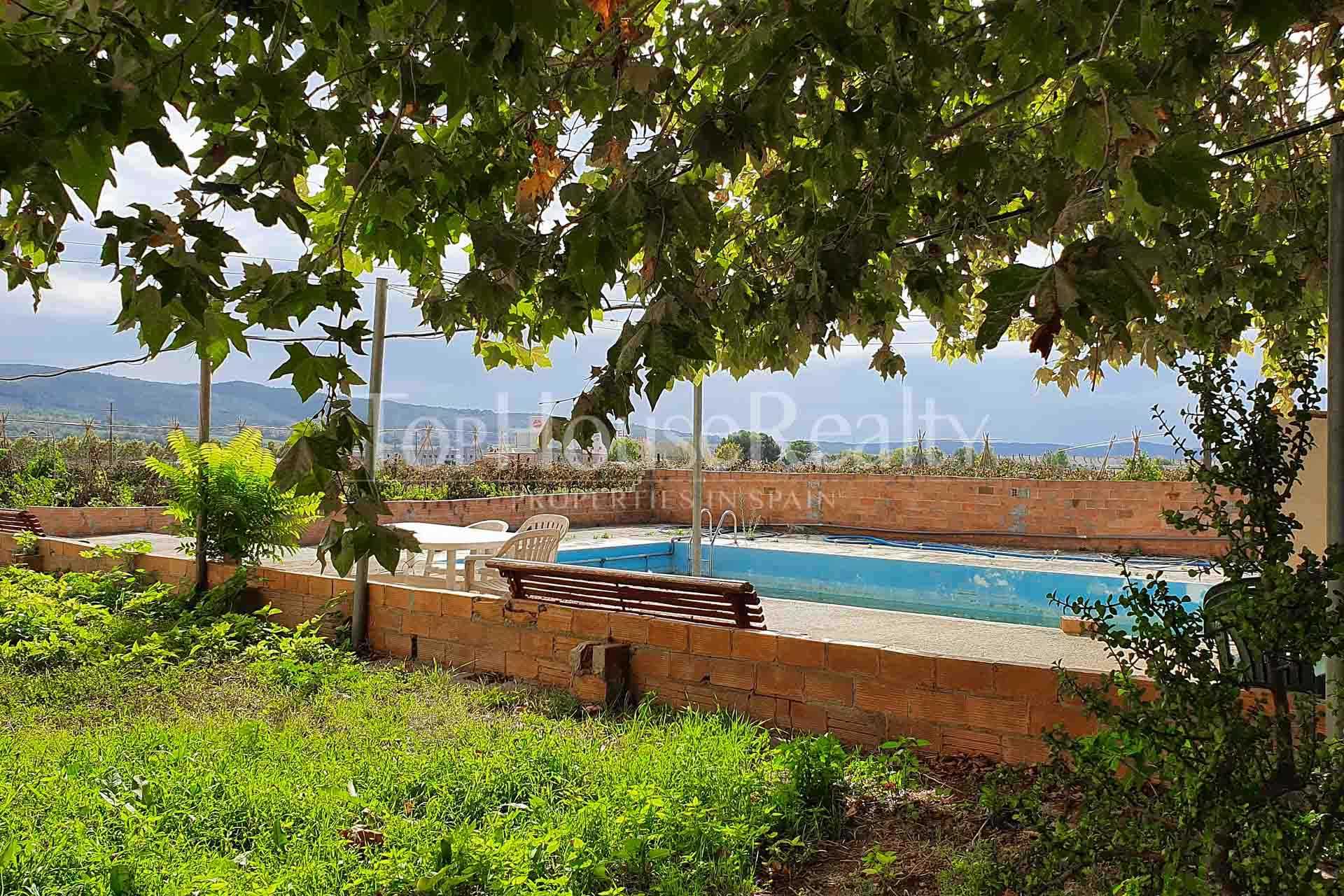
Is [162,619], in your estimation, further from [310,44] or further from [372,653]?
[310,44]

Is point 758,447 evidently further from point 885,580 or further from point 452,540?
point 452,540

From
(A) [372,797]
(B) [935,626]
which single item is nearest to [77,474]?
(B) [935,626]

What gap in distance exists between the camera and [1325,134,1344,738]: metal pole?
2.30m

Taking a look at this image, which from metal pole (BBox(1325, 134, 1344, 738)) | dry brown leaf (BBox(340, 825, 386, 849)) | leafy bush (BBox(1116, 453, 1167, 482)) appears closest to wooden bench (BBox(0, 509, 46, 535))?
dry brown leaf (BBox(340, 825, 386, 849))

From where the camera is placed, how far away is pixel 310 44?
217cm

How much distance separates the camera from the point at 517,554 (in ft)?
23.7

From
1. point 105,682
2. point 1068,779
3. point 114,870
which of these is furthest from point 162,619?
point 1068,779

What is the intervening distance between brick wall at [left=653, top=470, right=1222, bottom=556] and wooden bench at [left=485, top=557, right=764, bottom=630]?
8598 millimetres

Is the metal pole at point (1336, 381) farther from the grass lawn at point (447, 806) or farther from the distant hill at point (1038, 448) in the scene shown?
the distant hill at point (1038, 448)

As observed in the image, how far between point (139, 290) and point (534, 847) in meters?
1.71

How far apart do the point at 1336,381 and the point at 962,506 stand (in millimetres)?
12030

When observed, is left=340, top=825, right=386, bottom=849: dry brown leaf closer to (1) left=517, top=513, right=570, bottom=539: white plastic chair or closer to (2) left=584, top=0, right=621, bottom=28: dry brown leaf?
(2) left=584, top=0, right=621, bottom=28: dry brown leaf

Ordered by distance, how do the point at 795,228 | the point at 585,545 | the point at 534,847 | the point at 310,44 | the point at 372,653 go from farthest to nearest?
the point at 585,545
the point at 372,653
the point at 795,228
the point at 534,847
the point at 310,44

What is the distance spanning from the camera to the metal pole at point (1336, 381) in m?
2.30
